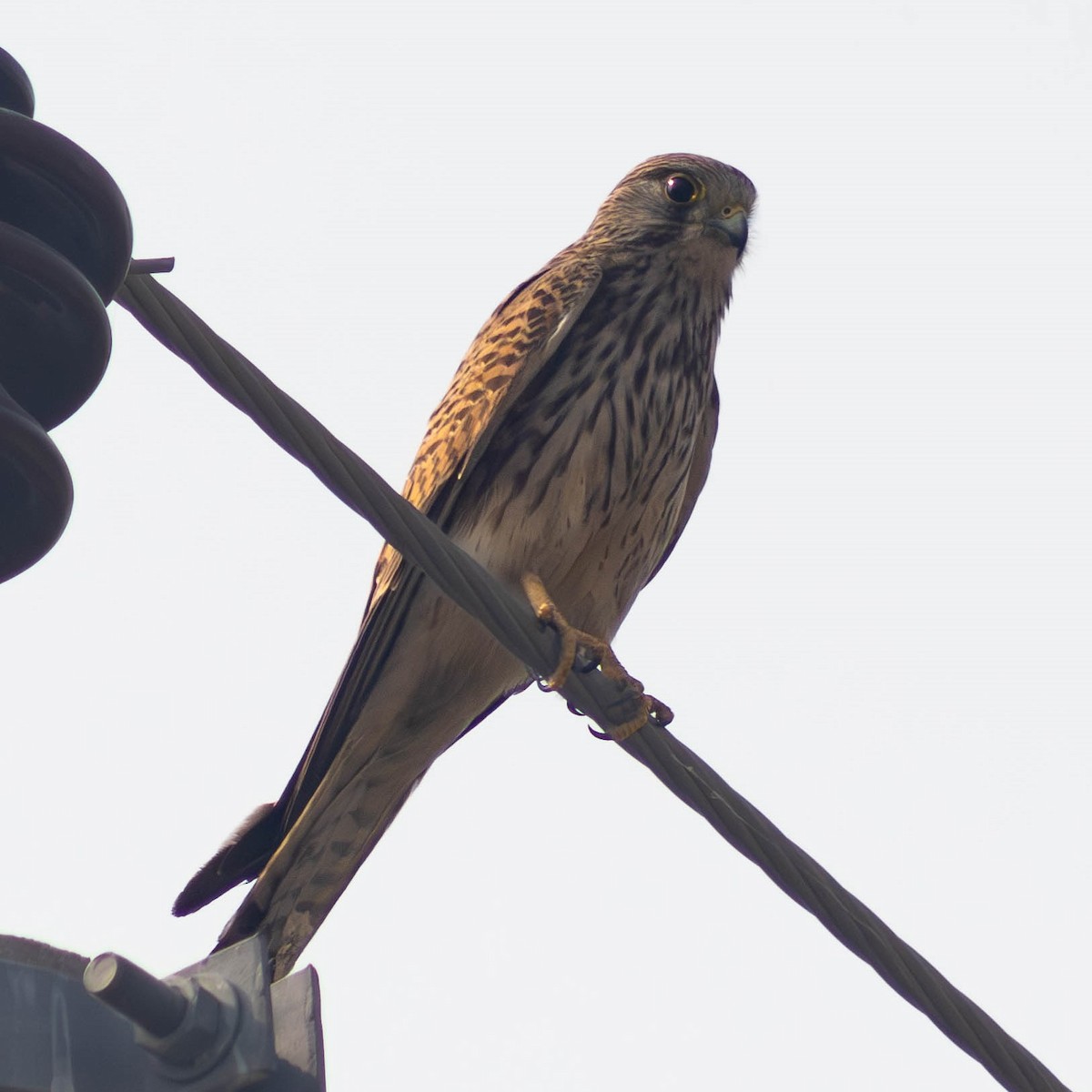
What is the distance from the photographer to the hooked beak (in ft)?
18.7

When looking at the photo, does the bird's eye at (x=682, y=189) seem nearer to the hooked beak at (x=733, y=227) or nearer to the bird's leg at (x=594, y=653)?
the hooked beak at (x=733, y=227)

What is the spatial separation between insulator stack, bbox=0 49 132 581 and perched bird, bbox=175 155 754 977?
91.6 inches

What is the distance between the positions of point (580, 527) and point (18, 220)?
2.70 meters

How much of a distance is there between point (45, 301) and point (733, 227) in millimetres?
3924

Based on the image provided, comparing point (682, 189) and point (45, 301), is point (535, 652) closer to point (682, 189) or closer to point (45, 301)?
point (45, 301)

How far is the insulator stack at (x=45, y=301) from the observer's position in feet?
6.78

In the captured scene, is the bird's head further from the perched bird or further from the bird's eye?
the perched bird

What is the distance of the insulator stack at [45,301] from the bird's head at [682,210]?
349cm

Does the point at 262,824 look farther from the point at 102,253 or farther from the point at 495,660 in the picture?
the point at 102,253

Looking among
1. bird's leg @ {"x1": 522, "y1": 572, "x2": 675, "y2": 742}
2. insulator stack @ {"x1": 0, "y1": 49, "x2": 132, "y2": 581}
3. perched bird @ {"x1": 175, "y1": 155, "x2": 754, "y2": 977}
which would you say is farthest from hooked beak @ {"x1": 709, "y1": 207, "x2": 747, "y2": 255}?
insulator stack @ {"x1": 0, "y1": 49, "x2": 132, "y2": 581}

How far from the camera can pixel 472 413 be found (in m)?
4.91

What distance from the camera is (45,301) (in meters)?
2.11

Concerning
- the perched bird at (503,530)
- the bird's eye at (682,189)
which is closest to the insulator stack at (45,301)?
the perched bird at (503,530)

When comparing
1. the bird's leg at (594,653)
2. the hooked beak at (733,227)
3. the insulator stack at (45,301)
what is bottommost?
the insulator stack at (45,301)
